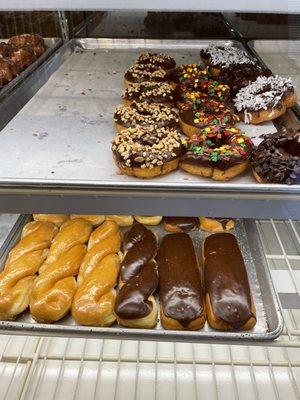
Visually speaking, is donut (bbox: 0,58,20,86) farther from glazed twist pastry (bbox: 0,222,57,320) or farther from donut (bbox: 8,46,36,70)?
glazed twist pastry (bbox: 0,222,57,320)

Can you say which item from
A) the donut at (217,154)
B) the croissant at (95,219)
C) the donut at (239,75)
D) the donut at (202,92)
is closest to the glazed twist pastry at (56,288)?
the croissant at (95,219)

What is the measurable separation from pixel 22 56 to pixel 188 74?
34.0 inches

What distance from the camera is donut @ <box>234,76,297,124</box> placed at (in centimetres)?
181

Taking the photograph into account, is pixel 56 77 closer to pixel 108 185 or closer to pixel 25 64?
pixel 25 64

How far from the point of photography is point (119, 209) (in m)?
1.27

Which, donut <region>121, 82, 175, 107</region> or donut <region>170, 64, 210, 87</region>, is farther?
donut <region>170, 64, 210, 87</region>

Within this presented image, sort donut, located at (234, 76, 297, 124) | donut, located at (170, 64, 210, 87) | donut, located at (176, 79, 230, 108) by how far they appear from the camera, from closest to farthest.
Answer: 1. donut, located at (234, 76, 297, 124)
2. donut, located at (176, 79, 230, 108)
3. donut, located at (170, 64, 210, 87)

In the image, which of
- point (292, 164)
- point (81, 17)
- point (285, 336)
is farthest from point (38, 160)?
point (81, 17)

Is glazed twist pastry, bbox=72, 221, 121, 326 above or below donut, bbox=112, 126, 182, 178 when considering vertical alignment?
below

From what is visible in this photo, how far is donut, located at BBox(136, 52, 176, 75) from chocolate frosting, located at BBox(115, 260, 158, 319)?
113 cm

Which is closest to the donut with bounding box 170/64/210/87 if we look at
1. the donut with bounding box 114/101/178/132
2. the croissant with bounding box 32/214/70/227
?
the donut with bounding box 114/101/178/132

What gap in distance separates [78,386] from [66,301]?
570mm

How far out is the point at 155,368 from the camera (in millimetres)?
2084

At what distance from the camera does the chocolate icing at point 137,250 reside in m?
1.76
